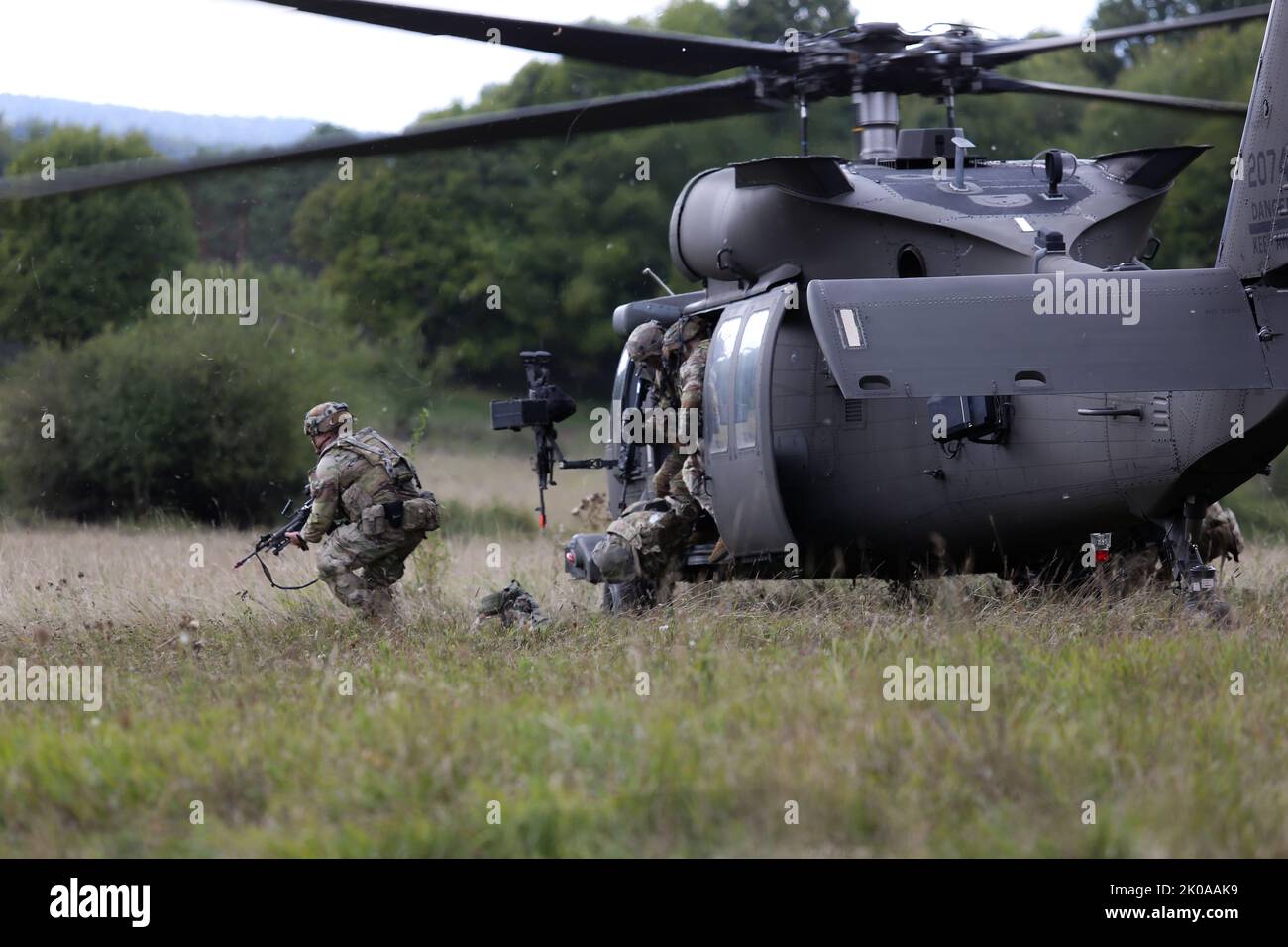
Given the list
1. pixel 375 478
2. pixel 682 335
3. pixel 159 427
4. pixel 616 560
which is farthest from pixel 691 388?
pixel 159 427

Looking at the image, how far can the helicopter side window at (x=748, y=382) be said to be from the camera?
30.5 feet

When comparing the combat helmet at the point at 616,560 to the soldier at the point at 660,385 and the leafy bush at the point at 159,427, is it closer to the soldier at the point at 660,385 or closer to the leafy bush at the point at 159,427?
the soldier at the point at 660,385

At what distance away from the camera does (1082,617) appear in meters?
8.48

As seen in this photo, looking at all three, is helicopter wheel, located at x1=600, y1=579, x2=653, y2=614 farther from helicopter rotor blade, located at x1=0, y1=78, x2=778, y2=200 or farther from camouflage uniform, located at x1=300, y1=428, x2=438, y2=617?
helicopter rotor blade, located at x1=0, y1=78, x2=778, y2=200

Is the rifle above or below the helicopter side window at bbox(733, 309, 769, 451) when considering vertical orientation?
below

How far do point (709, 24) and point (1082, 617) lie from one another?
28628mm

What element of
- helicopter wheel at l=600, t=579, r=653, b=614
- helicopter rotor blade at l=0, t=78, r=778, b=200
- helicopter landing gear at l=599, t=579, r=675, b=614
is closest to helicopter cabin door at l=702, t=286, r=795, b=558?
helicopter landing gear at l=599, t=579, r=675, b=614

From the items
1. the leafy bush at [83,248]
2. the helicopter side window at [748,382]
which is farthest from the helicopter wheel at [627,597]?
the leafy bush at [83,248]

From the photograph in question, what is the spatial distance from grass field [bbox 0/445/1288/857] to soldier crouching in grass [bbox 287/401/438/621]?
2.61 ft

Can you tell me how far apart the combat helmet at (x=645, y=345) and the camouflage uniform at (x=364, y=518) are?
1709 mm

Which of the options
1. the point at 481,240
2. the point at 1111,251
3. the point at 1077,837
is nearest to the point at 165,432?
the point at 481,240

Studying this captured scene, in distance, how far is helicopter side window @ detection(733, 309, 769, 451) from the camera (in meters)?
9.30

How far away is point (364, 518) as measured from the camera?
390 inches

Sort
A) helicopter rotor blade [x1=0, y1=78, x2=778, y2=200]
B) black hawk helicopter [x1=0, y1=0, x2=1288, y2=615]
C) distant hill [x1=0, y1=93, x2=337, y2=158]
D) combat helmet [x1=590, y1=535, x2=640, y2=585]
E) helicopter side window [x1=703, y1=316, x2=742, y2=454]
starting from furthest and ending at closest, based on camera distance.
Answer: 1. distant hill [x1=0, y1=93, x2=337, y2=158]
2. combat helmet [x1=590, y1=535, x2=640, y2=585]
3. helicopter side window [x1=703, y1=316, x2=742, y2=454]
4. helicopter rotor blade [x1=0, y1=78, x2=778, y2=200]
5. black hawk helicopter [x1=0, y1=0, x2=1288, y2=615]
